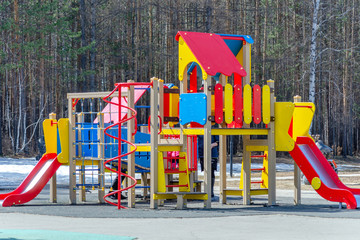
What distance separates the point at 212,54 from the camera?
47.4 feet

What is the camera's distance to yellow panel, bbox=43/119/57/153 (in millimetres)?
16125

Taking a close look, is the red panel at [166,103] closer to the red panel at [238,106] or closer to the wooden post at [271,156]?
the red panel at [238,106]

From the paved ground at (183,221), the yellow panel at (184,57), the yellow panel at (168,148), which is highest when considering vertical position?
the yellow panel at (184,57)

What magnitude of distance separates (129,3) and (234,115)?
38.1 m

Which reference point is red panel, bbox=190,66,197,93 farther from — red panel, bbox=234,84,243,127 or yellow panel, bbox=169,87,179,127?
red panel, bbox=234,84,243,127

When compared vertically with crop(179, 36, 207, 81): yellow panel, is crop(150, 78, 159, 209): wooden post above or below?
below

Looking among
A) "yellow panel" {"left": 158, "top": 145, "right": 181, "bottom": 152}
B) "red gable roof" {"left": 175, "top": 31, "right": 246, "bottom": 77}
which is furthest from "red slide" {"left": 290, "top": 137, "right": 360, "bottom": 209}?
"yellow panel" {"left": 158, "top": 145, "right": 181, "bottom": 152}

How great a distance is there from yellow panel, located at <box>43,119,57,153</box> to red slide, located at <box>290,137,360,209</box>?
5.45 metres

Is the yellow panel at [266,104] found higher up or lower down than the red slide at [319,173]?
higher up

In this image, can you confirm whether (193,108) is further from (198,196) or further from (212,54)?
(198,196)

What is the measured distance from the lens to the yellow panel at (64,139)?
50.6 ft

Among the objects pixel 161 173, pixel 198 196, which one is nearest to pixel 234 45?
pixel 161 173

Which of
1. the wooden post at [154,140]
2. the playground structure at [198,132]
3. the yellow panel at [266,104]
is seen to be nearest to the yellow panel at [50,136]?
the playground structure at [198,132]

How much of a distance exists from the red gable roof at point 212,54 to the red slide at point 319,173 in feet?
6.97
